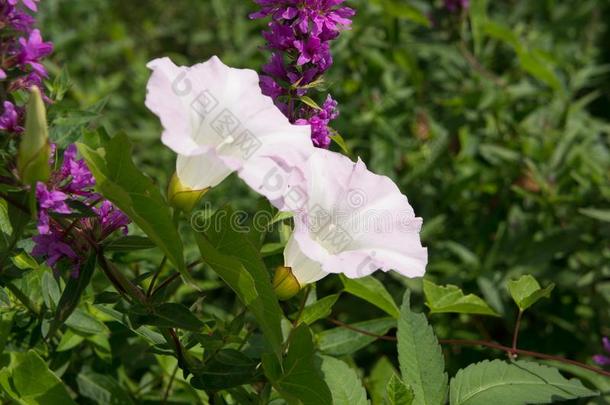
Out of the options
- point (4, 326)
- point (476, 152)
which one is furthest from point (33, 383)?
point (476, 152)

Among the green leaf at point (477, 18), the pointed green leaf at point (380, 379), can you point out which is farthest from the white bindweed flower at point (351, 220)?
the green leaf at point (477, 18)

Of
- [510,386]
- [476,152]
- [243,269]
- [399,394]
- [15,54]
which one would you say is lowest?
[476,152]

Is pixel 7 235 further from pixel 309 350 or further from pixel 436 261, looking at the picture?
pixel 436 261

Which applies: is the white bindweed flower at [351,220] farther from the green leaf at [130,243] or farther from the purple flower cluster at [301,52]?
the green leaf at [130,243]

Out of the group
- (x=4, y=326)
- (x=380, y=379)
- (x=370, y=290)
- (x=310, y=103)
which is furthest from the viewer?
(x=380, y=379)

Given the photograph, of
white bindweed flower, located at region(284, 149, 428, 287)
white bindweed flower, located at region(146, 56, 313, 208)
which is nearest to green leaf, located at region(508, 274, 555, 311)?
white bindweed flower, located at region(284, 149, 428, 287)

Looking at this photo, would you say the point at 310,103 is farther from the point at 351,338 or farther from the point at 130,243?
the point at 351,338
